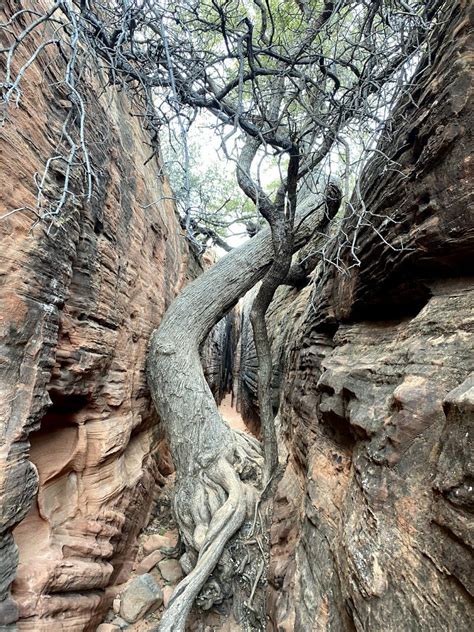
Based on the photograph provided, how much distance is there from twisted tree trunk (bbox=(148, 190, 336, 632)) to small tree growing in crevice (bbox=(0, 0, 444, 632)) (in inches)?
0.6

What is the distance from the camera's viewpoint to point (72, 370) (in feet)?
8.63

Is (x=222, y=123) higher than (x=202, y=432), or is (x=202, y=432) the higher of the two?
(x=222, y=123)

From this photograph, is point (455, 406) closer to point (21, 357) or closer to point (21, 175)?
point (21, 357)

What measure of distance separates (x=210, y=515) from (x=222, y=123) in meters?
3.33

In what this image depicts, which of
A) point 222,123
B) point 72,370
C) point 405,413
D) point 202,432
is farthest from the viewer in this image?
point 202,432

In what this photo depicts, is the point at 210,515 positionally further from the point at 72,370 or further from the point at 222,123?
the point at 222,123

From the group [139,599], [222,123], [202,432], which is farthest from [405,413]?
[139,599]

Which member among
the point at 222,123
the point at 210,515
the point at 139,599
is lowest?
the point at 139,599

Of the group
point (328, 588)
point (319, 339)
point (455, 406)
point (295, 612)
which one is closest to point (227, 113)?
point (319, 339)

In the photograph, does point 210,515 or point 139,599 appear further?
point 210,515

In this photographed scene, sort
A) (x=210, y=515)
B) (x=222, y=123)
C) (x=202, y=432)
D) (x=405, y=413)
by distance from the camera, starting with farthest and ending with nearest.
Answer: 1. (x=202, y=432)
2. (x=210, y=515)
3. (x=222, y=123)
4. (x=405, y=413)

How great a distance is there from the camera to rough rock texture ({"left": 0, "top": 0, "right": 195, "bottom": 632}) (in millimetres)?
1921

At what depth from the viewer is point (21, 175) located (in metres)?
2.00

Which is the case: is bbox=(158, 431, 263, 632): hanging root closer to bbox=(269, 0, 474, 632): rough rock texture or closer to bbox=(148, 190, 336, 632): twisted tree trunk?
bbox=(148, 190, 336, 632): twisted tree trunk
